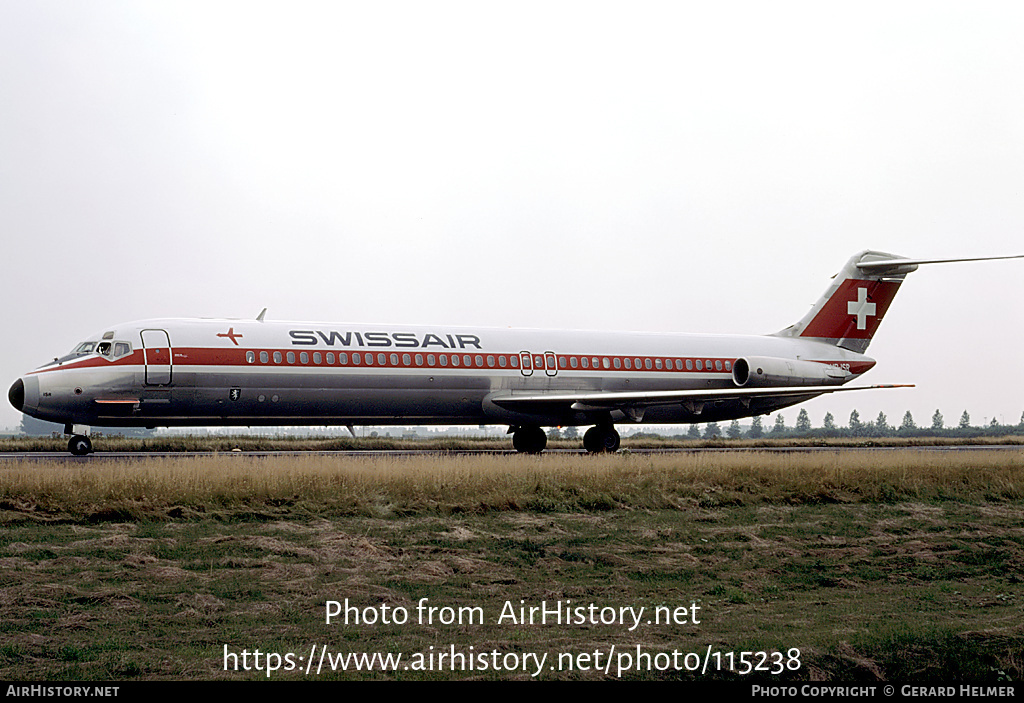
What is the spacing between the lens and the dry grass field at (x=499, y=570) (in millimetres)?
9422

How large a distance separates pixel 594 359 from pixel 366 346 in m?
8.06

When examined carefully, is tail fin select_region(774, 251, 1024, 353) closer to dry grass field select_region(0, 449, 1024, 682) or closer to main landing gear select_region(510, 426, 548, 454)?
main landing gear select_region(510, 426, 548, 454)

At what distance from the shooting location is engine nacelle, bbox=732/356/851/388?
34594 mm

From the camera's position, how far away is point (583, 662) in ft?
30.2

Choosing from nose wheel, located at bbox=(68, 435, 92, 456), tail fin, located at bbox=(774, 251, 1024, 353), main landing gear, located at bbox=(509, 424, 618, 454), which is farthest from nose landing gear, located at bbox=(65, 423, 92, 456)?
tail fin, located at bbox=(774, 251, 1024, 353)

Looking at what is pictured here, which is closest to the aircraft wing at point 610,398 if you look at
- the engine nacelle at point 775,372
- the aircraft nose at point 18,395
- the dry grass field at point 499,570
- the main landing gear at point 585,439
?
the main landing gear at point 585,439

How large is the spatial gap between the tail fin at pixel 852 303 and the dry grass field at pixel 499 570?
17.3m

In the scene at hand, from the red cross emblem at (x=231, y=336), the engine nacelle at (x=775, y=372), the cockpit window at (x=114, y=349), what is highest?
the red cross emblem at (x=231, y=336)

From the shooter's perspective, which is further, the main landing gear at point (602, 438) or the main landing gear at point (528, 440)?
the main landing gear at point (528, 440)

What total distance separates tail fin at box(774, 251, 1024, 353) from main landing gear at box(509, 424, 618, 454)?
10.7m

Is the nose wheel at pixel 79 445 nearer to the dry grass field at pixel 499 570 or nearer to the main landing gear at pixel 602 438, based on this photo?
the dry grass field at pixel 499 570

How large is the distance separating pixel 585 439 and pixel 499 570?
19925mm

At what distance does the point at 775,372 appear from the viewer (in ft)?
115

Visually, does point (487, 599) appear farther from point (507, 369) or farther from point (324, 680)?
point (507, 369)
